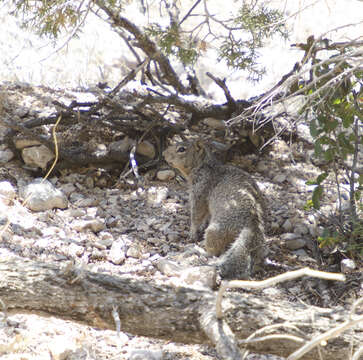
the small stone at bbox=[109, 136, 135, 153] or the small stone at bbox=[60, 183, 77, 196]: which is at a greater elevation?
the small stone at bbox=[109, 136, 135, 153]

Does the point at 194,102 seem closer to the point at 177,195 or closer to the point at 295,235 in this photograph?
the point at 177,195

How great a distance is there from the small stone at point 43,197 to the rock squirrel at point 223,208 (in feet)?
4.25

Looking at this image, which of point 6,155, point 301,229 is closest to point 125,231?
point 301,229

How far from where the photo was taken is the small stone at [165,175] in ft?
19.2

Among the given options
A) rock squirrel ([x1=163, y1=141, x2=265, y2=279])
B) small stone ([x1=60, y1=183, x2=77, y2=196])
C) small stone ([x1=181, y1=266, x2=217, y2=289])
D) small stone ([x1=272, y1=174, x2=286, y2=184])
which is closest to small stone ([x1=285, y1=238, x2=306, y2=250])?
rock squirrel ([x1=163, y1=141, x2=265, y2=279])

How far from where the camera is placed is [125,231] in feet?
15.8

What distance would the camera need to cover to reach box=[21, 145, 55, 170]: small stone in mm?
5516

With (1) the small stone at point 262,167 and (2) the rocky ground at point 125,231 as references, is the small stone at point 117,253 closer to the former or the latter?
(2) the rocky ground at point 125,231

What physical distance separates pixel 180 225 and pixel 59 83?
3596mm

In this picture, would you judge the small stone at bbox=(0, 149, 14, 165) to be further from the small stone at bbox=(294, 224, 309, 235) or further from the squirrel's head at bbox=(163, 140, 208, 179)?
the small stone at bbox=(294, 224, 309, 235)

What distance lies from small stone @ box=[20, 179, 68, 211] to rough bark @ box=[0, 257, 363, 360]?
230 centimetres

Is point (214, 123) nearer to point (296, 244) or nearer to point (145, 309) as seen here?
point (296, 244)

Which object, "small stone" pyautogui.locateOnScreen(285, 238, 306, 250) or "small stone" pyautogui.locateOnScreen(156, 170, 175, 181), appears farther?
"small stone" pyautogui.locateOnScreen(156, 170, 175, 181)

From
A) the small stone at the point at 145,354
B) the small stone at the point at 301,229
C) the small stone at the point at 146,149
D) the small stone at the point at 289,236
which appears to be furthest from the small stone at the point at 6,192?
the small stone at the point at 301,229
